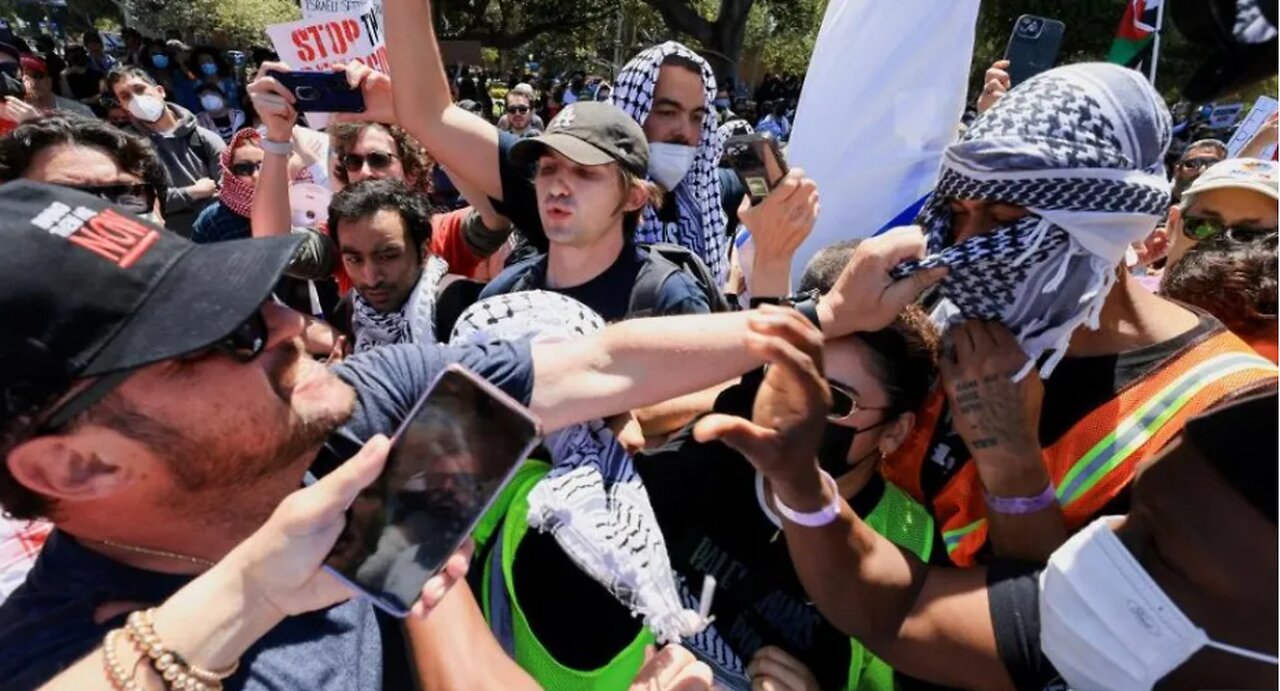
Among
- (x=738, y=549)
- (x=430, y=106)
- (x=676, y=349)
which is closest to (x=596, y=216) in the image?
(x=430, y=106)

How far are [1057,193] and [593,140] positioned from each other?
1.19 meters

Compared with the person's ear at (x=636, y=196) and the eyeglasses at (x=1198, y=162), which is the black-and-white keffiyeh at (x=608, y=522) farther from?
the eyeglasses at (x=1198, y=162)

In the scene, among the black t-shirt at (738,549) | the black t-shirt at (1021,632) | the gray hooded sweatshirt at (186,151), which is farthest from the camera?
the gray hooded sweatshirt at (186,151)

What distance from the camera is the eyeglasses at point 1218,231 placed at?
2.69 metres

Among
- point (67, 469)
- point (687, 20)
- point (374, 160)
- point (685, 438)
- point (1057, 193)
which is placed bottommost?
point (687, 20)

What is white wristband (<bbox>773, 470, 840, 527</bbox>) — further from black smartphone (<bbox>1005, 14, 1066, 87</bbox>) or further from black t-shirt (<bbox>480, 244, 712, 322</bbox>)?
black smartphone (<bbox>1005, 14, 1066, 87</bbox>)

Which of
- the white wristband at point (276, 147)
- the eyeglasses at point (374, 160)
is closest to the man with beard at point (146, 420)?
the white wristband at point (276, 147)

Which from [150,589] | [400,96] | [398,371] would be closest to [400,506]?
[150,589]

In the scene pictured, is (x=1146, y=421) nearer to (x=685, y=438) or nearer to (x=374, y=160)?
(x=685, y=438)

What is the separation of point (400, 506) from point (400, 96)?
5.73ft

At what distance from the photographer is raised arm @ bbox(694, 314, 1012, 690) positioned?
4.28 feet

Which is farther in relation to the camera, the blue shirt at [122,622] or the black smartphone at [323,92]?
the black smartphone at [323,92]

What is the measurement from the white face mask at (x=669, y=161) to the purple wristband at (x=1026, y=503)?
69.8 inches

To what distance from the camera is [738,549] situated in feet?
5.41
